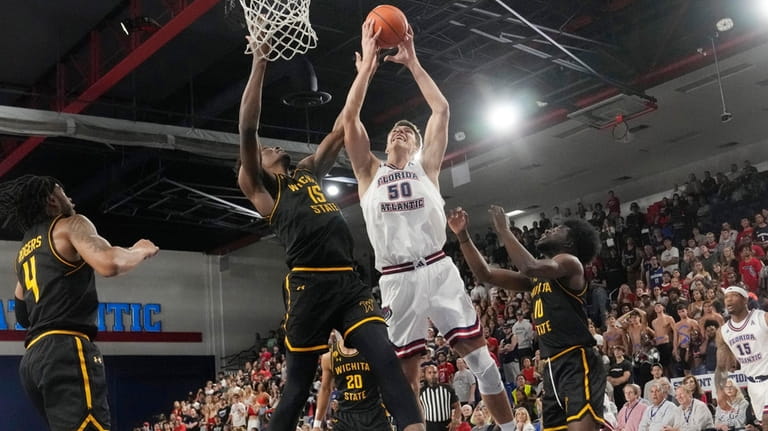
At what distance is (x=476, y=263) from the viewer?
6312mm

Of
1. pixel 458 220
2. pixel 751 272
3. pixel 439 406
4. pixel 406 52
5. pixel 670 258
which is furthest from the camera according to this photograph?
pixel 670 258

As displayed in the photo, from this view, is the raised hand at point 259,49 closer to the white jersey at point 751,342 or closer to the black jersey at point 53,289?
the black jersey at point 53,289

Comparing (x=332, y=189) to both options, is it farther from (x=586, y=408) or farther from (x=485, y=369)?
(x=586, y=408)

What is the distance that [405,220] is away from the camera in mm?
5820

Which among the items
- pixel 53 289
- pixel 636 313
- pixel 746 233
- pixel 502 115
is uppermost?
pixel 502 115

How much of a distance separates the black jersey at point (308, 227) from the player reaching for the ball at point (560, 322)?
1175mm

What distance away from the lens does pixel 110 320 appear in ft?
87.9

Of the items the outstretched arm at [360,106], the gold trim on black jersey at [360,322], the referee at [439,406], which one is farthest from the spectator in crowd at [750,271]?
the gold trim on black jersey at [360,322]

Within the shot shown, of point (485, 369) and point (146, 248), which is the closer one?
point (146, 248)

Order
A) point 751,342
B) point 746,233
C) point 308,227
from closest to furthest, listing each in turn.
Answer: point 308,227 < point 751,342 < point 746,233

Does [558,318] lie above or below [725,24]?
below

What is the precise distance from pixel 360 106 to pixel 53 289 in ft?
7.48

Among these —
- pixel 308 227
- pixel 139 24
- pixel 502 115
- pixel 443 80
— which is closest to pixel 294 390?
pixel 308 227

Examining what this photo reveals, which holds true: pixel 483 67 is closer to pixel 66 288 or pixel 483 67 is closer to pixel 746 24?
pixel 746 24
